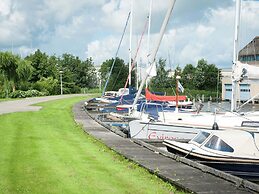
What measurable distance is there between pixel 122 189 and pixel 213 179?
2.73 metres

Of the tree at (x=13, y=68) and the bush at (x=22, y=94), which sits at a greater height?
the tree at (x=13, y=68)

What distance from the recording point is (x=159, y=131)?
22.6m

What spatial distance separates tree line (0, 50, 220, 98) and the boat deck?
4340 centimetres

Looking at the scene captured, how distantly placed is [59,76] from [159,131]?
7825 centimetres

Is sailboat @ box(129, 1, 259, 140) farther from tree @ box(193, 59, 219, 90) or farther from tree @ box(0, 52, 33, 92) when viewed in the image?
tree @ box(193, 59, 219, 90)

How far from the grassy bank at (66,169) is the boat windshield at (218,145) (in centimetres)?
359

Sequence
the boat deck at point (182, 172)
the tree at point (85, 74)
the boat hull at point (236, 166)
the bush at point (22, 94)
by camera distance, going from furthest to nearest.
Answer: the tree at point (85, 74) < the bush at point (22, 94) < the boat hull at point (236, 166) < the boat deck at point (182, 172)

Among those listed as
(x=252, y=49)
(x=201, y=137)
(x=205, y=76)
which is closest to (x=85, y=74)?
(x=205, y=76)

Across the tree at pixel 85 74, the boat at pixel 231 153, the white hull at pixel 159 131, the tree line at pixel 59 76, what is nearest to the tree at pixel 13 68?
the tree line at pixel 59 76

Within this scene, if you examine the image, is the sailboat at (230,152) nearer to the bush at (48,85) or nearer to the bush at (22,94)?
the bush at (22,94)

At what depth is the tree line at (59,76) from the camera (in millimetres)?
70875

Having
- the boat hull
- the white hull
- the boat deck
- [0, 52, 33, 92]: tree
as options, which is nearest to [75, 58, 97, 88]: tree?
[0, 52, 33, 92]: tree

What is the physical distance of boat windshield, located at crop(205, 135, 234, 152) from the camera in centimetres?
1540

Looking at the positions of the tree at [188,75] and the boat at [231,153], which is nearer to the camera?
the boat at [231,153]
